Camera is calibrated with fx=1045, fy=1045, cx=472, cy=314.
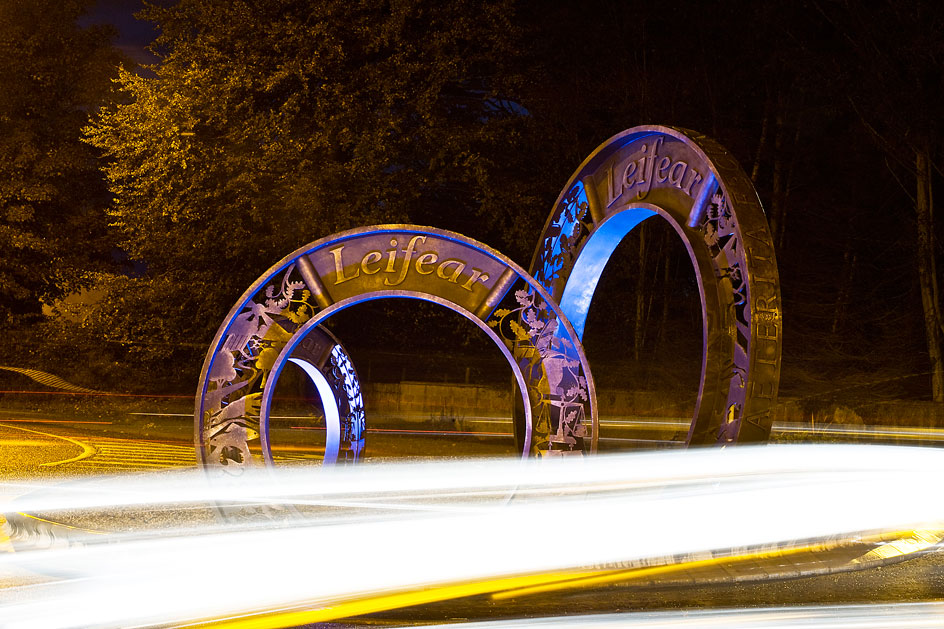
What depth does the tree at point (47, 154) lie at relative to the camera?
28219 millimetres

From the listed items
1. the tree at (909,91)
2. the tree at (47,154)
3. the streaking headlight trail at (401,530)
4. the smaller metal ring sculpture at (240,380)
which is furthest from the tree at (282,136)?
the smaller metal ring sculpture at (240,380)

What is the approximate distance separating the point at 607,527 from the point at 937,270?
14.2m

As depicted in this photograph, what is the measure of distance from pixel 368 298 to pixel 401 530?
6.80ft

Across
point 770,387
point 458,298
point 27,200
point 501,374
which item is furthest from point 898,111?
point 27,200

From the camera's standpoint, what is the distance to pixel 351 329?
1025 inches

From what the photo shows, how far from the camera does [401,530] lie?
29.6 ft

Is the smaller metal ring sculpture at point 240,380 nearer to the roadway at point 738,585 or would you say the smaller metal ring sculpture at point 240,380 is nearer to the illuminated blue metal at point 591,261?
the roadway at point 738,585

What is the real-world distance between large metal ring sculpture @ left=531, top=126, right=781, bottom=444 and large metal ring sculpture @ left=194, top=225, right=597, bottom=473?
1.33m

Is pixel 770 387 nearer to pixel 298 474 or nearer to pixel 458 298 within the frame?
pixel 458 298

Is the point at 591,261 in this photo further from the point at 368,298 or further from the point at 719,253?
the point at 368,298

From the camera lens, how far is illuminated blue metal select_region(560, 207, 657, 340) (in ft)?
39.0

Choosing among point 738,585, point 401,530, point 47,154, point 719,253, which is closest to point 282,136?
point 47,154

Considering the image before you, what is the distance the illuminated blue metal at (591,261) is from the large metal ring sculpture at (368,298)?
222 cm

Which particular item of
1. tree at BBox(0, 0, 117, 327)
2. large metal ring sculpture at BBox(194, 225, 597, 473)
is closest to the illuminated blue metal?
large metal ring sculpture at BBox(194, 225, 597, 473)
